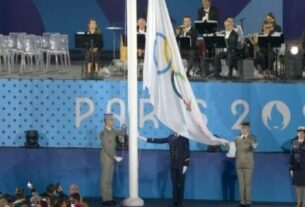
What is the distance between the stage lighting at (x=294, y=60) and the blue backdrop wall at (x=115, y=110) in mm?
557

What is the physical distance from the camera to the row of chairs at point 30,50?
26281 millimetres

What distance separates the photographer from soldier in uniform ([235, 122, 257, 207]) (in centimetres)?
2294

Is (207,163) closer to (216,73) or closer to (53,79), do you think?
(216,73)

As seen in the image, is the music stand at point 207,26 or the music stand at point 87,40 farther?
the music stand at point 87,40

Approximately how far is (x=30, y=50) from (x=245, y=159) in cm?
675

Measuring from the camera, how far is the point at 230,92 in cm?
2450

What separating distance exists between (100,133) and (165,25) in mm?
A: 3226

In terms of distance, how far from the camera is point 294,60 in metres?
24.7

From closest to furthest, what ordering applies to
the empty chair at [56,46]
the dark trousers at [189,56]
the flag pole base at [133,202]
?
the flag pole base at [133,202], the dark trousers at [189,56], the empty chair at [56,46]

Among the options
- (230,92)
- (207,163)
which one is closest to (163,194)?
(207,163)

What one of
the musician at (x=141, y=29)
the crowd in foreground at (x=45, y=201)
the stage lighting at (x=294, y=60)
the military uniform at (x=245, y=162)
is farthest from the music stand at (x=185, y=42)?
the crowd in foreground at (x=45, y=201)

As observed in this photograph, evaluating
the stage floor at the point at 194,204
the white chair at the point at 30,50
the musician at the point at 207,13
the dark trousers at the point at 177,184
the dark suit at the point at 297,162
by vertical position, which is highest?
the musician at the point at 207,13

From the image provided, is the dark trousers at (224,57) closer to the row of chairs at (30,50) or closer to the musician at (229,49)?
the musician at (229,49)

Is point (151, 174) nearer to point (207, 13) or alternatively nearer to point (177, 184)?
point (177, 184)
